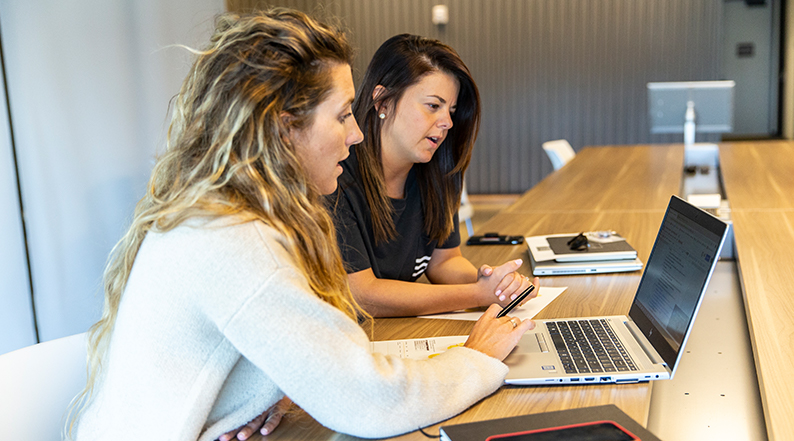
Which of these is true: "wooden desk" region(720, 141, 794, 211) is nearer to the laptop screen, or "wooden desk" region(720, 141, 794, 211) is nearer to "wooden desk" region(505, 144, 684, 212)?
"wooden desk" region(505, 144, 684, 212)

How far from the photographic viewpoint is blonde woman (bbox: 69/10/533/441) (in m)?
0.82

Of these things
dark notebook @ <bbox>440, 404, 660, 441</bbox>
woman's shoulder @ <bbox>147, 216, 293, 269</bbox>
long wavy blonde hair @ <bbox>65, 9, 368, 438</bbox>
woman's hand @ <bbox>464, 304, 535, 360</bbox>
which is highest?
long wavy blonde hair @ <bbox>65, 9, 368, 438</bbox>

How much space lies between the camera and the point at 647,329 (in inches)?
47.3

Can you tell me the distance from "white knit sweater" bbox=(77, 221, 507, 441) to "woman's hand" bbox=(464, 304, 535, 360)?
16 centimetres

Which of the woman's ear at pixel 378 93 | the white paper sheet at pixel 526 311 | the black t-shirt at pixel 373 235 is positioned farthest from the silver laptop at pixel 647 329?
the woman's ear at pixel 378 93

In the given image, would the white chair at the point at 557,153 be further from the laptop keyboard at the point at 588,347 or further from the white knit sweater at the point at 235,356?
the white knit sweater at the point at 235,356

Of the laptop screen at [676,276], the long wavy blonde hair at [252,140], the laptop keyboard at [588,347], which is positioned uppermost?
the long wavy blonde hair at [252,140]

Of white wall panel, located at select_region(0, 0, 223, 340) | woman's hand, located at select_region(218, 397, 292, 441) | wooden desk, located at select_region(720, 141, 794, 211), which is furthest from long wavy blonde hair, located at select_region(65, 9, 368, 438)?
wooden desk, located at select_region(720, 141, 794, 211)

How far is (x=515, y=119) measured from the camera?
753cm

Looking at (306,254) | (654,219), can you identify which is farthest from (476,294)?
(654,219)

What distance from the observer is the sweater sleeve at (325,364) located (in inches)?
31.9

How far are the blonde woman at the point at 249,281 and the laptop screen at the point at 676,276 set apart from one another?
306 millimetres

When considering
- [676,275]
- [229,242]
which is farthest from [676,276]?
[229,242]

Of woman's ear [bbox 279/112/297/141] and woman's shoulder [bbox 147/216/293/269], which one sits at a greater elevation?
woman's ear [bbox 279/112/297/141]
